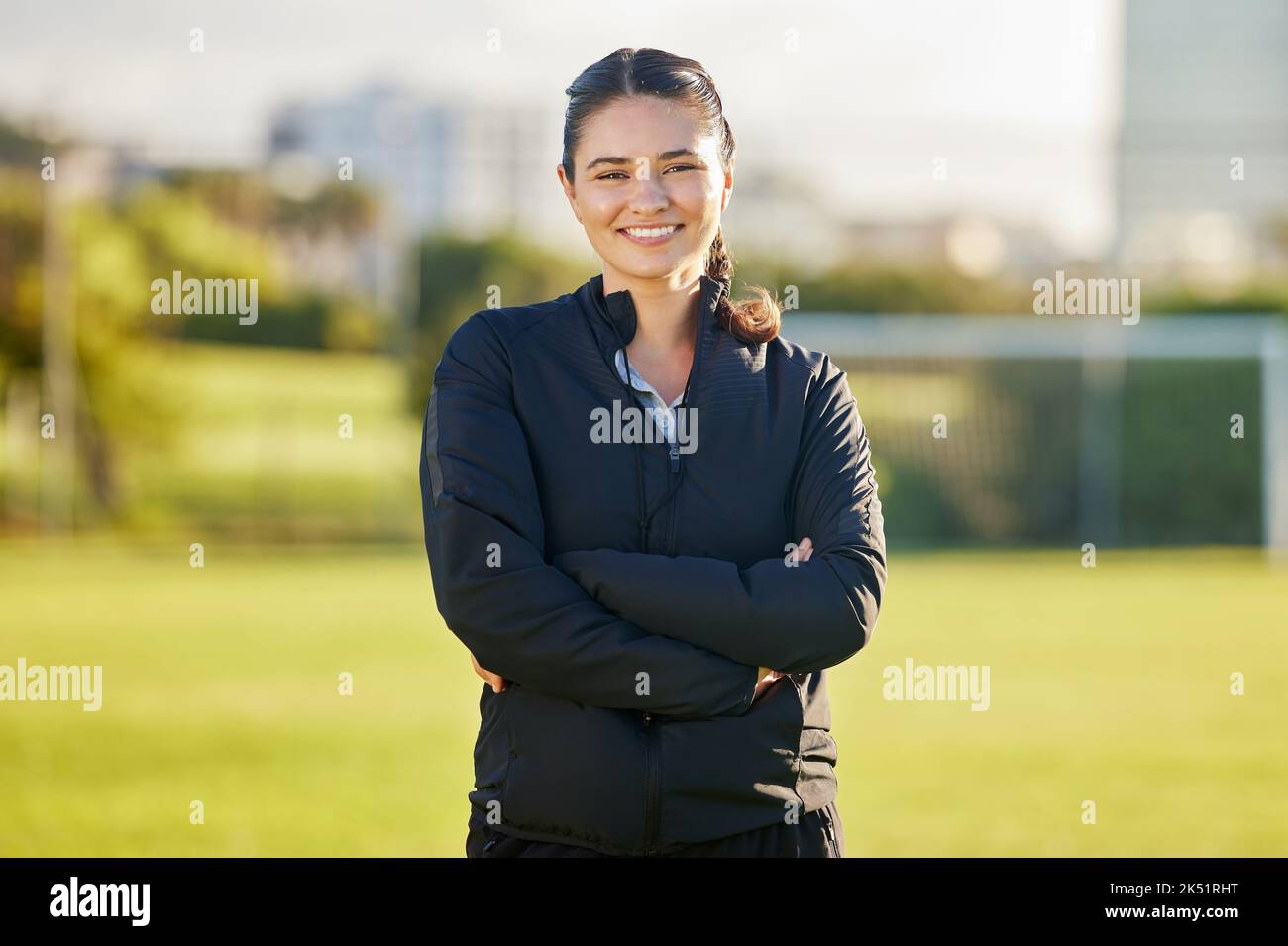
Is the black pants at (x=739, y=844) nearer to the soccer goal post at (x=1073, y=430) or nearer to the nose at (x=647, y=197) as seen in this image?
the nose at (x=647, y=197)

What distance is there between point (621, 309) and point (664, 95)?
356 millimetres

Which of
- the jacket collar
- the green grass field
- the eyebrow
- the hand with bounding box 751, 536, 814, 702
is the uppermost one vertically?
the eyebrow

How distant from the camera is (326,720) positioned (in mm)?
8641

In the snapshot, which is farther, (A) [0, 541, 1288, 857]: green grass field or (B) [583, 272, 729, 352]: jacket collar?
(A) [0, 541, 1288, 857]: green grass field

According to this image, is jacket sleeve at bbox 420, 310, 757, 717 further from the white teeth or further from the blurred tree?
the blurred tree

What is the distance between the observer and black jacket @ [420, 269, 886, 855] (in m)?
2.33

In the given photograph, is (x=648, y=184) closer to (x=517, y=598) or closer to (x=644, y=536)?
(x=644, y=536)

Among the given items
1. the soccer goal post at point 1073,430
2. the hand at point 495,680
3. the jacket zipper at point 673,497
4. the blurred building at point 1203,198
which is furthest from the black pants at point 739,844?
the blurred building at point 1203,198

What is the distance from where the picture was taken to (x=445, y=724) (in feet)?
28.2

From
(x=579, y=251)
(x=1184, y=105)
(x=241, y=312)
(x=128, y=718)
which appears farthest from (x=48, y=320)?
(x=1184, y=105)

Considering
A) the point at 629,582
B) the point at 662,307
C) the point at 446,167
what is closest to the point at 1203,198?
the point at 446,167

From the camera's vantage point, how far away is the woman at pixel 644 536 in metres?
2.34

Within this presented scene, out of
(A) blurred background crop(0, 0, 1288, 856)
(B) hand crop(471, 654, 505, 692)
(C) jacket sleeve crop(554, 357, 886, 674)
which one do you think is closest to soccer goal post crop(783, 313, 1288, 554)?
(A) blurred background crop(0, 0, 1288, 856)

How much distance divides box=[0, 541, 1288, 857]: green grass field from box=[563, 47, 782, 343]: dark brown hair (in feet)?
11.4
